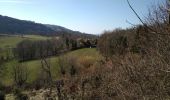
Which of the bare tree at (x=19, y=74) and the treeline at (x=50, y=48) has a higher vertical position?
the treeline at (x=50, y=48)

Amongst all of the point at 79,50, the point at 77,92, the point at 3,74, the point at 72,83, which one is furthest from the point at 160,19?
the point at 79,50

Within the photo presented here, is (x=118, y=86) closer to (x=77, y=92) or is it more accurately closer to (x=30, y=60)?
(x=77, y=92)

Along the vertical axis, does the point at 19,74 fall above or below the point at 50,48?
below

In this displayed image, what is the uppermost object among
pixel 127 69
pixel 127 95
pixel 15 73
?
pixel 127 69

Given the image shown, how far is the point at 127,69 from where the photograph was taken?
16.1ft

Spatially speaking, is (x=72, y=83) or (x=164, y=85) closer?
(x=164, y=85)

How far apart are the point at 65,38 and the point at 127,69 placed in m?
96.0

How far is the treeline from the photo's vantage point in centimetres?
9694

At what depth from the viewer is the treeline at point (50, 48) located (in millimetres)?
96938

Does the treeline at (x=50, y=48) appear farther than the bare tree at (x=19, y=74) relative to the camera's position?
Yes

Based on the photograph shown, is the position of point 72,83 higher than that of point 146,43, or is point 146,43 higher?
point 146,43

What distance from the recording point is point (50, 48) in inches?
4178

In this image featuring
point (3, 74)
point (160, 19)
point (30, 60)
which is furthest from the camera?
point (30, 60)

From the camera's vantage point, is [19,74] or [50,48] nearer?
[19,74]
